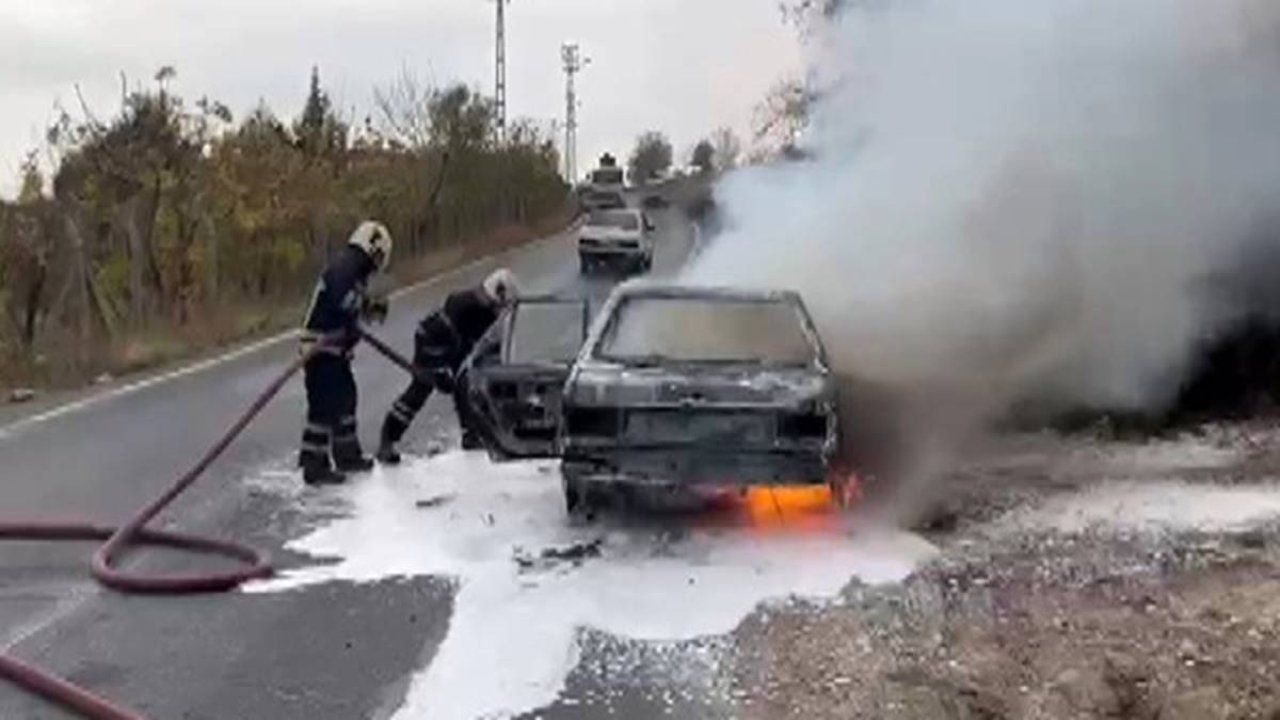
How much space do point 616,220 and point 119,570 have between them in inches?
1461

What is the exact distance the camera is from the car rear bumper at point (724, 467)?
9.50 metres

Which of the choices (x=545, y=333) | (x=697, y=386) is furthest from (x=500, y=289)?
(x=697, y=386)

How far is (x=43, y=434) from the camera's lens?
15039mm

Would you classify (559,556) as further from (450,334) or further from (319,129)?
(319,129)

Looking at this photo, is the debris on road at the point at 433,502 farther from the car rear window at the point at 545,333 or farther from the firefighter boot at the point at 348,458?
the firefighter boot at the point at 348,458

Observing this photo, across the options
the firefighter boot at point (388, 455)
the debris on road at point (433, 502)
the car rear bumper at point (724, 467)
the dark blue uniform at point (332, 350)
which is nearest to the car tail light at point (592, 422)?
the car rear bumper at point (724, 467)

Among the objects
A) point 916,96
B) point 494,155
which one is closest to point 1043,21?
point 916,96

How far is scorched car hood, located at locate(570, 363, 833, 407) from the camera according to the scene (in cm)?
955

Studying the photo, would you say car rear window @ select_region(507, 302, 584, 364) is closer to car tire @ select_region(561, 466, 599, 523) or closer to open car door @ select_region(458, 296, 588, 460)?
open car door @ select_region(458, 296, 588, 460)

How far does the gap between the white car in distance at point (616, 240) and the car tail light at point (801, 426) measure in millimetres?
33764

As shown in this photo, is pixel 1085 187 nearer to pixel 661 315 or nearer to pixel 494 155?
pixel 661 315

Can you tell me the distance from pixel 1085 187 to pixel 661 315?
4392 millimetres

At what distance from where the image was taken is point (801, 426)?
9500 millimetres

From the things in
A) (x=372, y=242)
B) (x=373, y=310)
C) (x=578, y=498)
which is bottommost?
(x=578, y=498)
